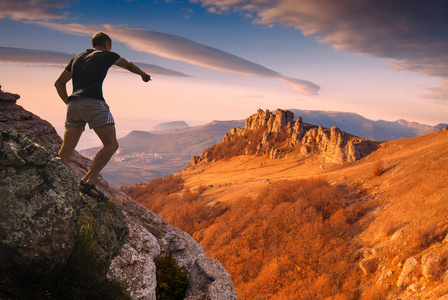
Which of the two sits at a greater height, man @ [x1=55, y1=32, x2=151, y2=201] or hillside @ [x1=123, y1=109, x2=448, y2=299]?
man @ [x1=55, y1=32, x2=151, y2=201]

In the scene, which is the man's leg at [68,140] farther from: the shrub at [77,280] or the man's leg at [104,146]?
the shrub at [77,280]

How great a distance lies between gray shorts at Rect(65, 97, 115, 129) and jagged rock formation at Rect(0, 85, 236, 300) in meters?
0.69

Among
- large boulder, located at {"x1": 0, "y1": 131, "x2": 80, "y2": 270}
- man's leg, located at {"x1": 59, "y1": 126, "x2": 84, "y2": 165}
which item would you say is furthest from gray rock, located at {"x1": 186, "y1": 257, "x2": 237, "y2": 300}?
man's leg, located at {"x1": 59, "y1": 126, "x2": 84, "y2": 165}

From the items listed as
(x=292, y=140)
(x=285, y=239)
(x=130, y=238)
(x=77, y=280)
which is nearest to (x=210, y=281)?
(x=130, y=238)

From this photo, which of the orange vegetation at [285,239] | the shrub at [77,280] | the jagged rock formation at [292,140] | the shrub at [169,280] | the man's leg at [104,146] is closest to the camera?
the shrub at [77,280]

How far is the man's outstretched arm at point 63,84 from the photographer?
4473 mm

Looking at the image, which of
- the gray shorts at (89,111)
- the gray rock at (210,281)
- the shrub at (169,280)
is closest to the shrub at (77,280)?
the gray shorts at (89,111)

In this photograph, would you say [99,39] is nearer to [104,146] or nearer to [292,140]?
[104,146]

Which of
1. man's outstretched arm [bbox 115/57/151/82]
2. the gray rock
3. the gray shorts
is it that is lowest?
the gray rock

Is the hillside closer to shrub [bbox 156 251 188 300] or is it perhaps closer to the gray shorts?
shrub [bbox 156 251 188 300]

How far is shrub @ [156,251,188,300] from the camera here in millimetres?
5512

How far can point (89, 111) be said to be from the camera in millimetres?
4262

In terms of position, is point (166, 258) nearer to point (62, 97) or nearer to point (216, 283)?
point (216, 283)

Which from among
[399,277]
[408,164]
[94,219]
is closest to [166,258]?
[94,219]
